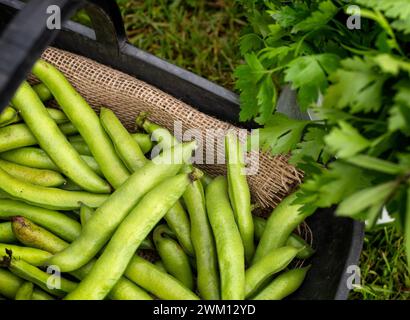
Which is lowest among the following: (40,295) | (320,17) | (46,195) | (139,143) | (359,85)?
(40,295)

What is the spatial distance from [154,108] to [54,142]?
29cm

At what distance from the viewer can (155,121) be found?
161cm

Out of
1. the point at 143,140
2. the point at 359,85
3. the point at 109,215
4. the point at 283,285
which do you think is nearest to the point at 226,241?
the point at 283,285

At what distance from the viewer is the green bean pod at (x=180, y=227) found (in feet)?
4.69

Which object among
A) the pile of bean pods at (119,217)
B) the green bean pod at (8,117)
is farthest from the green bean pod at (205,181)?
the green bean pod at (8,117)

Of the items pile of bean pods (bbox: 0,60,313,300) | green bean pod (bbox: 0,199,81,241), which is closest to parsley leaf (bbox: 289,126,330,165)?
pile of bean pods (bbox: 0,60,313,300)

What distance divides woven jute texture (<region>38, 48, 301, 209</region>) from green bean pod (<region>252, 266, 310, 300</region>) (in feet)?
0.75

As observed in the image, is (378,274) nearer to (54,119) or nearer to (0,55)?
(54,119)

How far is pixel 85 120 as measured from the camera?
5.00 feet

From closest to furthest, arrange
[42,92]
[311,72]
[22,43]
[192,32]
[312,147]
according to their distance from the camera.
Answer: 1. [22,43]
2. [311,72]
3. [312,147]
4. [42,92]
5. [192,32]

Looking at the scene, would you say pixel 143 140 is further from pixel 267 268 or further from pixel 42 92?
pixel 267 268

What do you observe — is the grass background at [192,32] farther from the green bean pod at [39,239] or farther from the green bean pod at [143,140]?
the green bean pod at [39,239]

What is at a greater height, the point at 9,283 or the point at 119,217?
the point at 119,217
